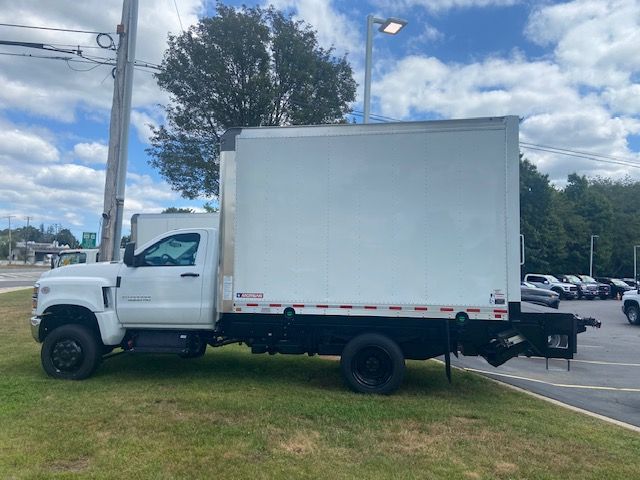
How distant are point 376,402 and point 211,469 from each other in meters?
2.66

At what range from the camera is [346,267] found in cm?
688

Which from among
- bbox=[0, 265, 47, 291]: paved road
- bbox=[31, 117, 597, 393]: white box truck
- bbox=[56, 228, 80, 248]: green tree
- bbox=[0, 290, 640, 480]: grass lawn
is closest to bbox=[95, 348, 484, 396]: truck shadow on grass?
bbox=[0, 290, 640, 480]: grass lawn

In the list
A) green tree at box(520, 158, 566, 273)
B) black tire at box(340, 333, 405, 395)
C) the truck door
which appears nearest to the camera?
black tire at box(340, 333, 405, 395)

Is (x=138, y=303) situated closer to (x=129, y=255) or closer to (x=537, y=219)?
(x=129, y=255)

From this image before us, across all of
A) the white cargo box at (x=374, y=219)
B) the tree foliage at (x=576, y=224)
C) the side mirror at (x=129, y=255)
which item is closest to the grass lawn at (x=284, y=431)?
the white cargo box at (x=374, y=219)

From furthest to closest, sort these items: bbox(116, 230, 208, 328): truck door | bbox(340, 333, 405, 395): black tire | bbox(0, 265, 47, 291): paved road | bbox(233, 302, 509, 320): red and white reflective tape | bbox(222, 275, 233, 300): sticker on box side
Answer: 1. bbox(0, 265, 47, 291): paved road
2. bbox(116, 230, 208, 328): truck door
3. bbox(222, 275, 233, 300): sticker on box side
4. bbox(340, 333, 405, 395): black tire
5. bbox(233, 302, 509, 320): red and white reflective tape

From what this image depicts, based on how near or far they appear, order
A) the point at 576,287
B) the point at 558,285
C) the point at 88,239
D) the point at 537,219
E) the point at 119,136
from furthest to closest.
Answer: the point at 537,219 → the point at 576,287 → the point at 558,285 → the point at 88,239 → the point at 119,136

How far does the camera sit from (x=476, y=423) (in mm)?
5887

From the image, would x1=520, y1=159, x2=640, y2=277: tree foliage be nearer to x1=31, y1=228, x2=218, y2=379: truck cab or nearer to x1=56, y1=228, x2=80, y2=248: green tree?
x1=31, y1=228, x2=218, y2=379: truck cab

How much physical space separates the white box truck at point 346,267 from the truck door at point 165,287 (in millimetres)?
16

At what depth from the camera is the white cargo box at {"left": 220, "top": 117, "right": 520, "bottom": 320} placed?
6.62 m

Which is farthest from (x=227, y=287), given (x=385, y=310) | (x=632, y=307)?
(x=632, y=307)

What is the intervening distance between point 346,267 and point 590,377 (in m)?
5.63

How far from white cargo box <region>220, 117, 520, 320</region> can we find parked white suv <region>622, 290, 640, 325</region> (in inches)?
666
